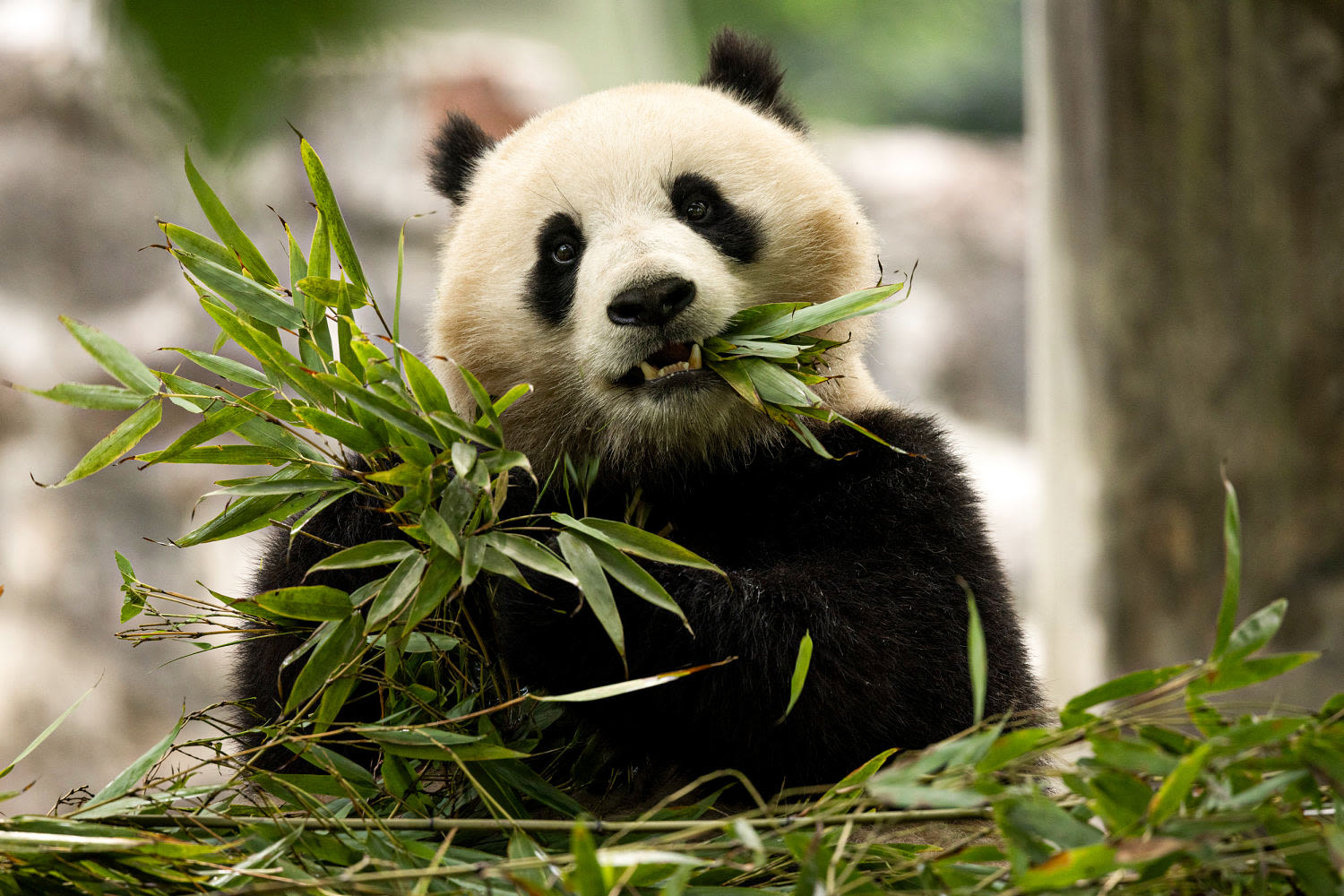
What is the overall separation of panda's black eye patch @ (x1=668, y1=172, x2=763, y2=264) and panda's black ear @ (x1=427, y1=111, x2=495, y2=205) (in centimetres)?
56

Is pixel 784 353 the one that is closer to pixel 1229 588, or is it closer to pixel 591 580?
pixel 591 580

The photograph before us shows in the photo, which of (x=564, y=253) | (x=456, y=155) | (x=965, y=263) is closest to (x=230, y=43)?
(x=564, y=253)

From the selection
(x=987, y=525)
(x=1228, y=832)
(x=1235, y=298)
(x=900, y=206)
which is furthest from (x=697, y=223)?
(x=900, y=206)

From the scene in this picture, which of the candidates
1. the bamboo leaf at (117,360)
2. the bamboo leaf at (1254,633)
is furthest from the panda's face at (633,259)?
the bamboo leaf at (1254,633)

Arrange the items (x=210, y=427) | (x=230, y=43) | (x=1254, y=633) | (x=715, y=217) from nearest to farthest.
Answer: (x=230, y=43) < (x=1254, y=633) < (x=210, y=427) < (x=715, y=217)

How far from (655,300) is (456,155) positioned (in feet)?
2.77

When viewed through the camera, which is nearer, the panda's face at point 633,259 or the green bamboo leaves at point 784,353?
the green bamboo leaves at point 784,353

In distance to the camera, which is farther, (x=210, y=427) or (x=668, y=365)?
(x=668, y=365)

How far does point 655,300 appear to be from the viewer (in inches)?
64.0

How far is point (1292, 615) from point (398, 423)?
307cm

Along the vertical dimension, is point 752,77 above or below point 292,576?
above

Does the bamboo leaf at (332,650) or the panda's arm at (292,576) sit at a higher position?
the panda's arm at (292,576)

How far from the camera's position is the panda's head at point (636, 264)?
67.1 inches

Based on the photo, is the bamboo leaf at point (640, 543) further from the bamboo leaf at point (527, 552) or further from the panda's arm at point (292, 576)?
the panda's arm at point (292, 576)
